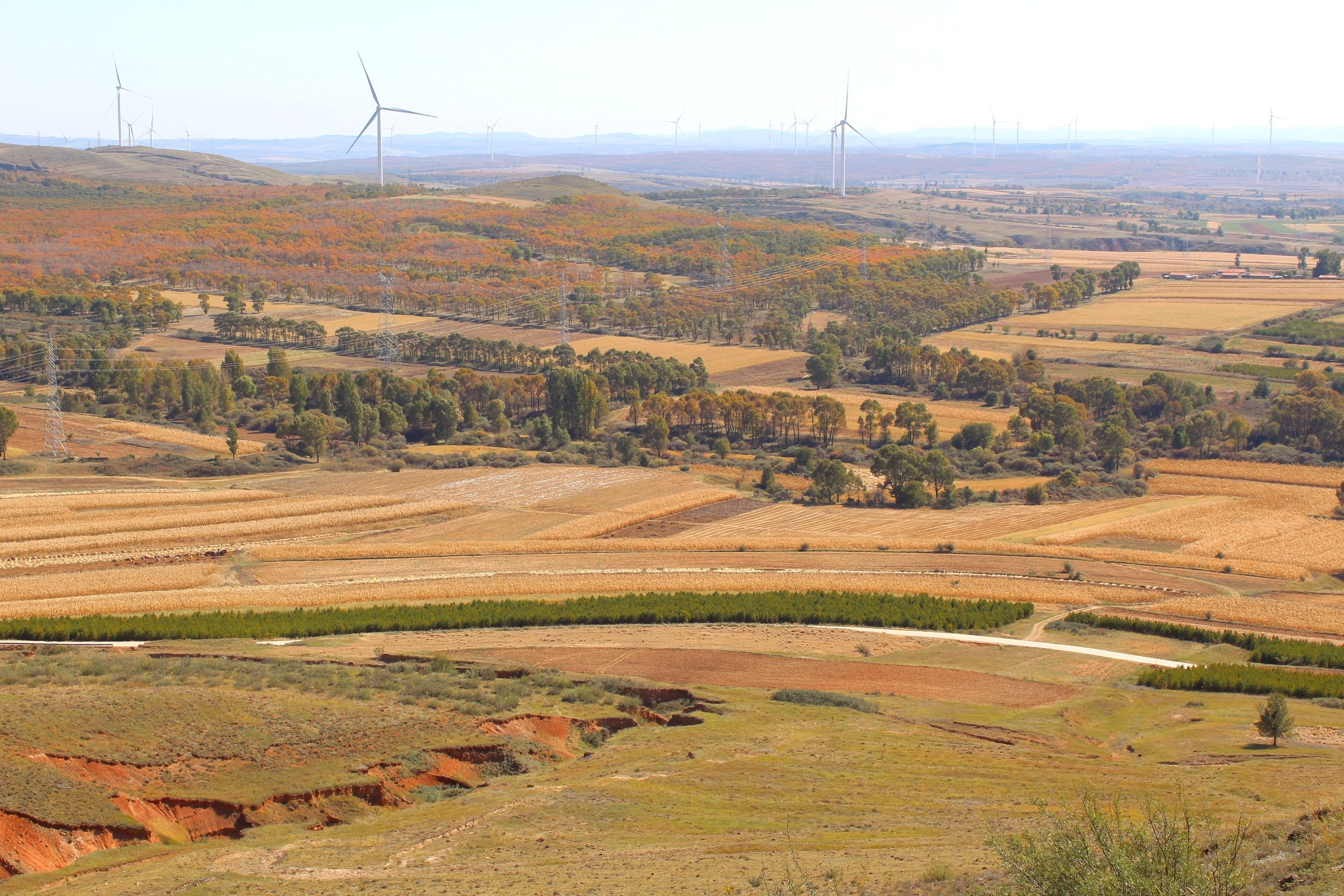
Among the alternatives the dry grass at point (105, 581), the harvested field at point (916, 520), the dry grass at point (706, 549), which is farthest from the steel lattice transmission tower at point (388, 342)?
the dry grass at point (105, 581)

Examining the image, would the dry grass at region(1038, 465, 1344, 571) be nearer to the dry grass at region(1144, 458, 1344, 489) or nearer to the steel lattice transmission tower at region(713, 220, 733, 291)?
Result: the dry grass at region(1144, 458, 1344, 489)

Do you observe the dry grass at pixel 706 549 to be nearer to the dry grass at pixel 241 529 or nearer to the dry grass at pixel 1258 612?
the dry grass at pixel 241 529

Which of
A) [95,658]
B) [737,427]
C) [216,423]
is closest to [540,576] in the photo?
[95,658]

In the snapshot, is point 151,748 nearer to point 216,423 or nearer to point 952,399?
point 216,423

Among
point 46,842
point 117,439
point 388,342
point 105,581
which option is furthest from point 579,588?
point 388,342

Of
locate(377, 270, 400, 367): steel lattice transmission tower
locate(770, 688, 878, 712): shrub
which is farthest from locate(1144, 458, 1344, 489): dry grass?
locate(377, 270, 400, 367): steel lattice transmission tower

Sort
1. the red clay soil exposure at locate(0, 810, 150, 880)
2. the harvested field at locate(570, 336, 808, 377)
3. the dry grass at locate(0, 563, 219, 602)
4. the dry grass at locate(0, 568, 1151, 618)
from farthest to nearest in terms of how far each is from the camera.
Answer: the harvested field at locate(570, 336, 808, 377) < the dry grass at locate(0, 563, 219, 602) < the dry grass at locate(0, 568, 1151, 618) < the red clay soil exposure at locate(0, 810, 150, 880)
